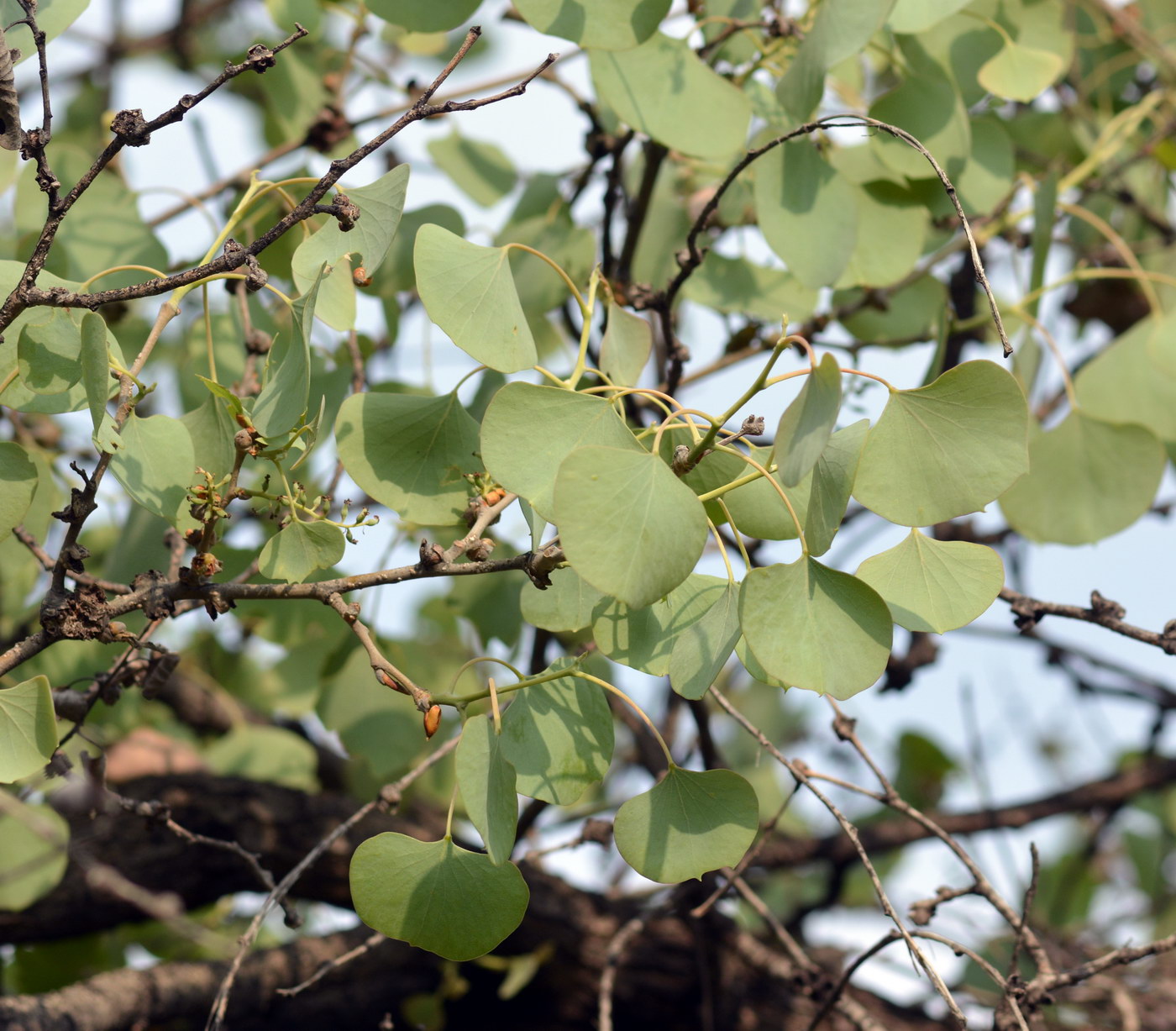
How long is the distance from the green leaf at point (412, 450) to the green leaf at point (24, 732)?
23 centimetres

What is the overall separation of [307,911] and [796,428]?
1147 mm

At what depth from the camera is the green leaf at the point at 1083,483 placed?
37.3 inches

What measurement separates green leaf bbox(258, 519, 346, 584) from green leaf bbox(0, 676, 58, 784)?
143 mm

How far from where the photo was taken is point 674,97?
831 mm

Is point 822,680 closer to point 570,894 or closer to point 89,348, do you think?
point 89,348

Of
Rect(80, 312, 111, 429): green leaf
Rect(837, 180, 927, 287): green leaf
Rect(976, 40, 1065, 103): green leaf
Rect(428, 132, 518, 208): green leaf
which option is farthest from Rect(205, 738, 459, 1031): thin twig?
Rect(976, 40, 1065, 103): green leaf

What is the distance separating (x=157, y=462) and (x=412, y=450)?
157 mm

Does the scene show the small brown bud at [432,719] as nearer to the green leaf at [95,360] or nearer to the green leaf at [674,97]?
the green leaf at [95,360]

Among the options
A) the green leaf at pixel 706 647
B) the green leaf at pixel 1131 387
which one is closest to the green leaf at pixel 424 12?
the green leaf at pixel 706 647

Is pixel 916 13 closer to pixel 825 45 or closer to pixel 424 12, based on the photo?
pixel 825 45

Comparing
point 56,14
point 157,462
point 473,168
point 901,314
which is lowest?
point 157,462

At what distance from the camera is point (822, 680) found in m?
0.52

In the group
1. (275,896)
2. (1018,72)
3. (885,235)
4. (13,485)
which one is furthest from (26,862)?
(1018,72)

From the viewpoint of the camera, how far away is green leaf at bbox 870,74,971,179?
930 mm
